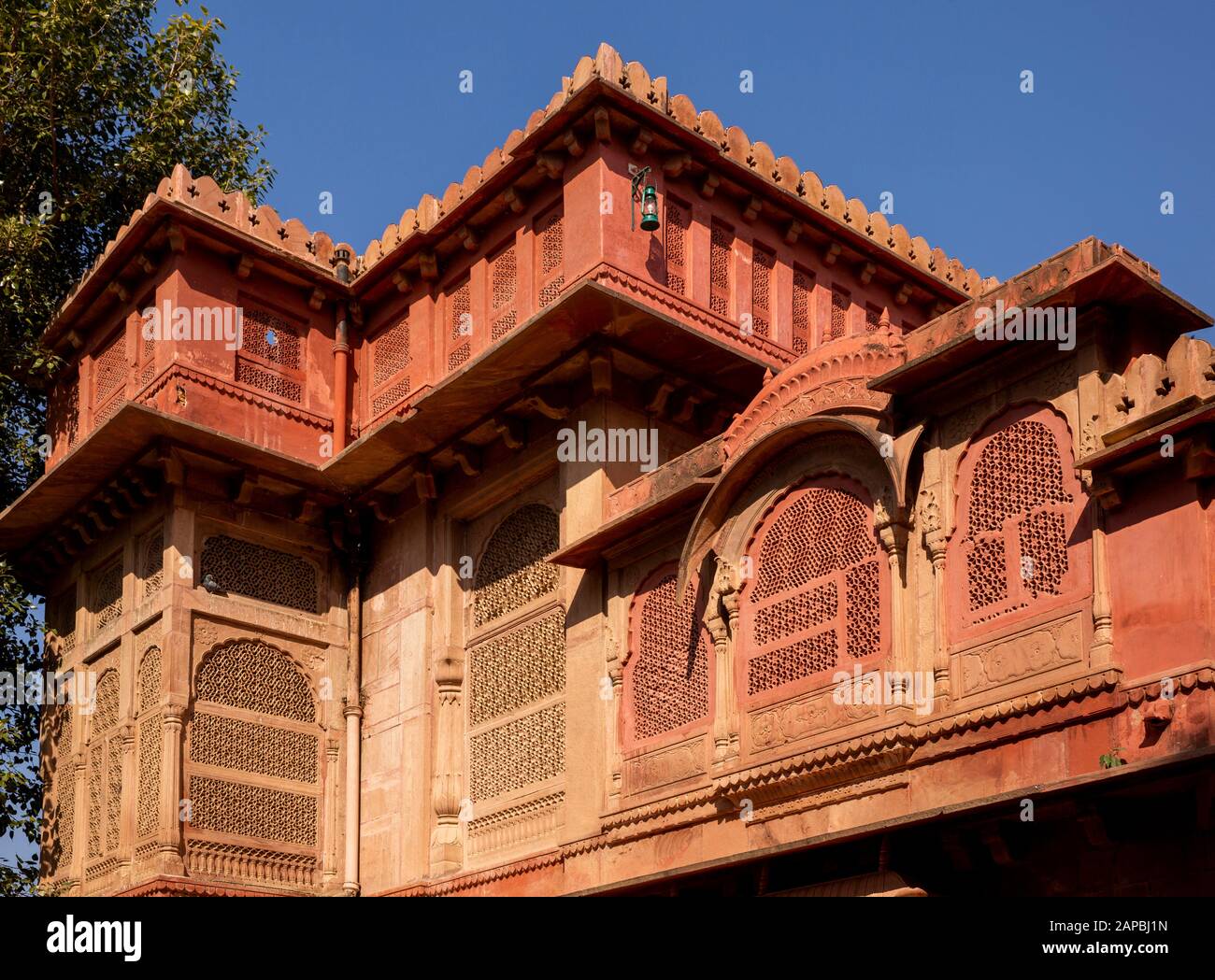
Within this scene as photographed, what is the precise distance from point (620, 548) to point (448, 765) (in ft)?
10.3

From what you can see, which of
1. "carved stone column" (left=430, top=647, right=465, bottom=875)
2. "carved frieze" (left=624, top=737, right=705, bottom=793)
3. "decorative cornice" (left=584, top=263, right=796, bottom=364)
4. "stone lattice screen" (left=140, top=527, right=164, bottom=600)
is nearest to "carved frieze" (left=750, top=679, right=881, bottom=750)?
"carved frieze" (left=624, top=737, right=705, bottom=793)

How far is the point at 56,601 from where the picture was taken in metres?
19.7

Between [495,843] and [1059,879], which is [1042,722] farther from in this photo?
[495,843]

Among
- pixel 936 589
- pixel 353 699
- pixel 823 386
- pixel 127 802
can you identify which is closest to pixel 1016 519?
pixel 936 589

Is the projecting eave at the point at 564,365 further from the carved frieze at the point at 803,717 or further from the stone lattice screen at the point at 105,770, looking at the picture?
the carved frieze at the point at 803,717

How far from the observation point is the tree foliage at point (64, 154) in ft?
65.4

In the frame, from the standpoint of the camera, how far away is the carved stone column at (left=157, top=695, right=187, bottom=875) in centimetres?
1599

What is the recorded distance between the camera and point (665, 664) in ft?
45.8

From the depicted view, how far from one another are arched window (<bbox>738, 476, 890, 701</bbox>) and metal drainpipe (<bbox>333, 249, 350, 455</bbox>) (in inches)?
242

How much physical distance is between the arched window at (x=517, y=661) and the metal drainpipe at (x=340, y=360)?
84.5 inches

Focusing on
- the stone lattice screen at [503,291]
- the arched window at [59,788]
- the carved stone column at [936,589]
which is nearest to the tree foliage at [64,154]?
the arched window at [59,788]

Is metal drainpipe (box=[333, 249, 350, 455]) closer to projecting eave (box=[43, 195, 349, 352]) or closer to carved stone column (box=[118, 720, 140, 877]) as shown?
projecting eave (box=[43, 195, 349, 352])

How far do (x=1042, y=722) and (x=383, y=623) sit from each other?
842 cm
